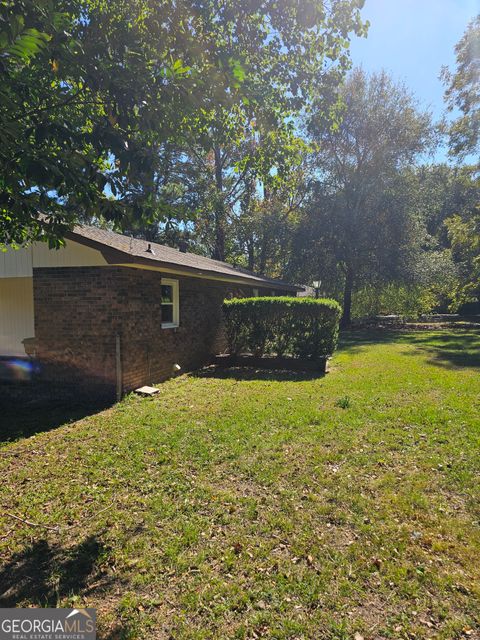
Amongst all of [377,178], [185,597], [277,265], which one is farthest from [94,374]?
[277,265]

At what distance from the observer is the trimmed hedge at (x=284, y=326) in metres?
9.88

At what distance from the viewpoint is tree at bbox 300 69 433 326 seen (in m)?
21.4

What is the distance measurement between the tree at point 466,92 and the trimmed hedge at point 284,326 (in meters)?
15.0

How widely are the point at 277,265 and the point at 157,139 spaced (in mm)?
27253

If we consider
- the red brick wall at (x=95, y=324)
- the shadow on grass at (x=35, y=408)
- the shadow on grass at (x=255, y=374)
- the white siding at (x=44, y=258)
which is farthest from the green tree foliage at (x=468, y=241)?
the shadow on grass at (x=35, y=408)

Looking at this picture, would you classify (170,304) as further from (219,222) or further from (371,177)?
(219,222)

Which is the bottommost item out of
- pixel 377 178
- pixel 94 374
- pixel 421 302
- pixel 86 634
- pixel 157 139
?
pixel 86 634

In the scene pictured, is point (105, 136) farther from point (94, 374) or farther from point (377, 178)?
point (377, 178)

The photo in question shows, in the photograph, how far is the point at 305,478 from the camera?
3.99m

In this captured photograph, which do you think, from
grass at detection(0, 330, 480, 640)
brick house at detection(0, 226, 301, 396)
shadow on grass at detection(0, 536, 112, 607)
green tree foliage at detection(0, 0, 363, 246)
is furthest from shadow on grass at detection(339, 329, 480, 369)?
shadow on grass at detection(0, 536, 112, 607)

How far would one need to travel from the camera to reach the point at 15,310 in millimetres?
9859

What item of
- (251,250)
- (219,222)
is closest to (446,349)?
(251,250)

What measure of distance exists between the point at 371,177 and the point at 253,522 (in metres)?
22.6

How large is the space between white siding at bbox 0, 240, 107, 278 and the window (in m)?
2.33
